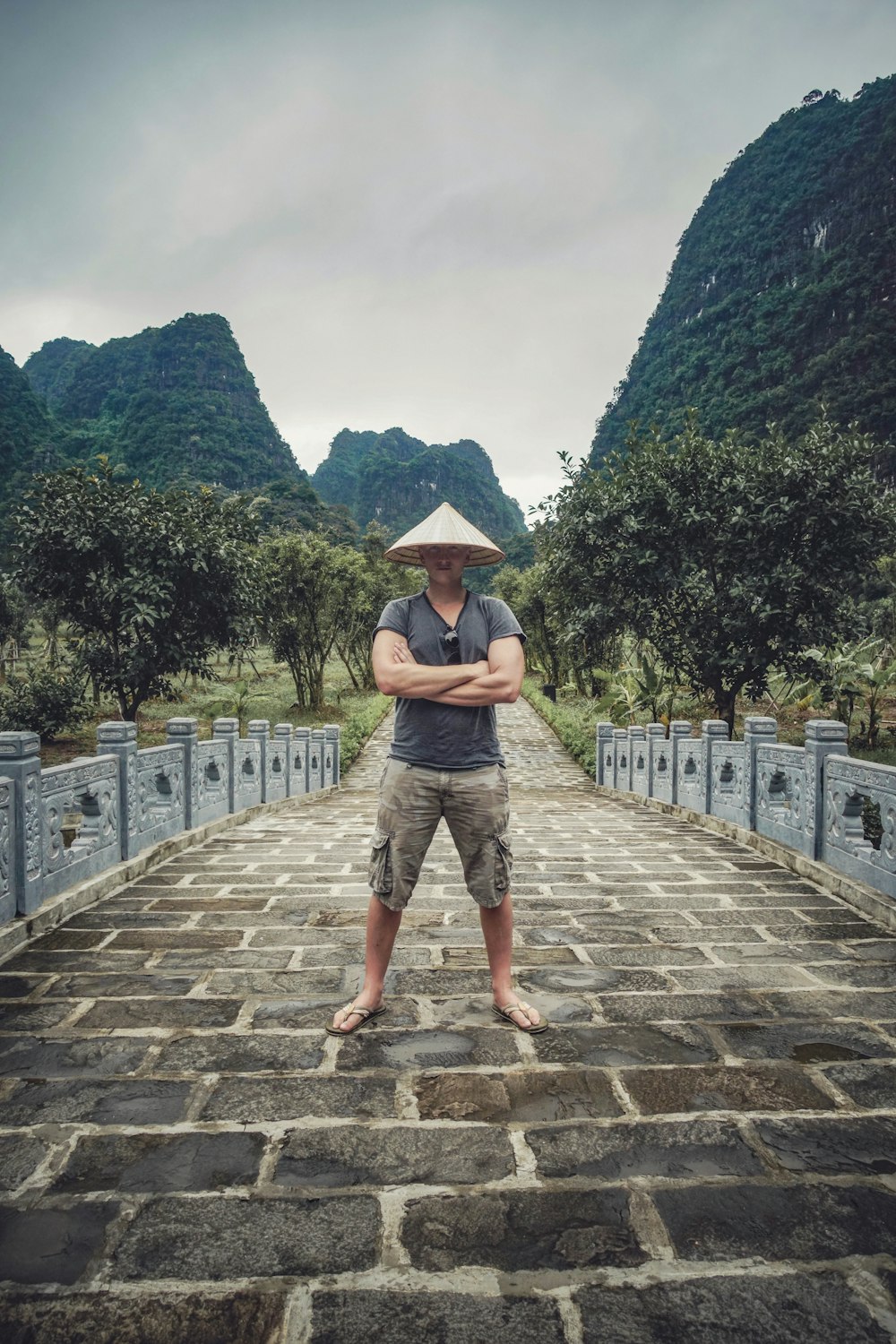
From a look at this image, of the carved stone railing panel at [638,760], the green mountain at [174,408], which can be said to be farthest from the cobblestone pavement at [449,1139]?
the green mountain at [174,408]

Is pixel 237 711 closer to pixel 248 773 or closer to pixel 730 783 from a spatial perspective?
pixel 248 773

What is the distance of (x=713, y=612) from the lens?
12211 millimetres

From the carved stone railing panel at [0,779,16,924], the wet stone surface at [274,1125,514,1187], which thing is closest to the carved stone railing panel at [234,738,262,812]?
the carved stone railing panel at [0,779,16,924]

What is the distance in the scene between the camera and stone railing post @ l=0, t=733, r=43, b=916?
374cm

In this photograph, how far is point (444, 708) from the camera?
107 inches

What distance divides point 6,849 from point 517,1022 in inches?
104

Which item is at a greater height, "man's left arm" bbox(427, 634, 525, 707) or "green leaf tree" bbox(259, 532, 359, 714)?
"green leaf tree" bbox(259, 532, 359, 714)

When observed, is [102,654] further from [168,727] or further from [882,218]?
[882,218]

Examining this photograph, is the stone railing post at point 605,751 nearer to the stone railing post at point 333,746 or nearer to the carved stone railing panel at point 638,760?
the carved stone railing panel at point 638,760

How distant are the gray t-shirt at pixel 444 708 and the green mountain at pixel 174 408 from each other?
199 feet

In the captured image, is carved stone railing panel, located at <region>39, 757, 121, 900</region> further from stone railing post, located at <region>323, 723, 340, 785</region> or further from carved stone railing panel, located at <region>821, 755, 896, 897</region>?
stone railing post, located at <region>323, 723, 340, 785</region>

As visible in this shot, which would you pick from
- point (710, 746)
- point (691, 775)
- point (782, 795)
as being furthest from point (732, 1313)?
point (691, 775)

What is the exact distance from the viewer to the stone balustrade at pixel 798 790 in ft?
14.4

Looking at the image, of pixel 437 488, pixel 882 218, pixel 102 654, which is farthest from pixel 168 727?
pixel 437 488
